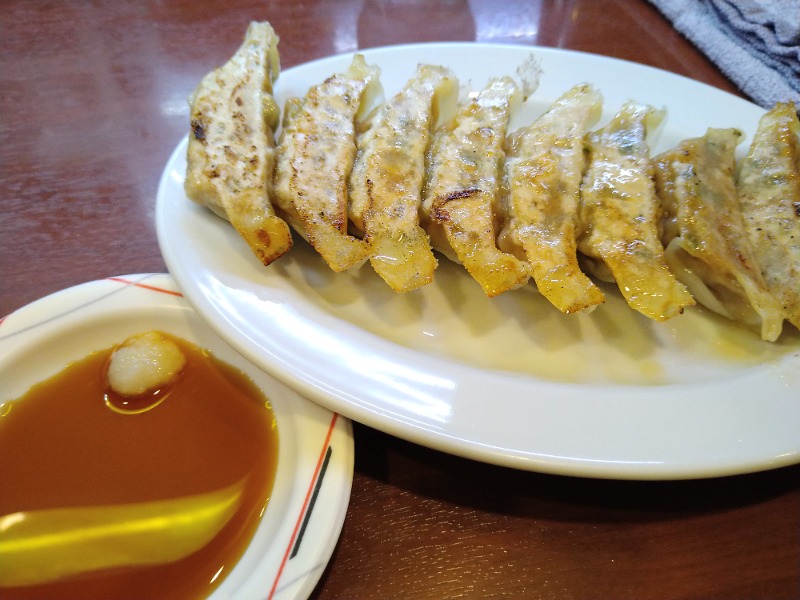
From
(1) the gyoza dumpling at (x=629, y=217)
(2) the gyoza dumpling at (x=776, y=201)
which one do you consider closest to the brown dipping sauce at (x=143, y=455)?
(1) the gyoza dumpling at (x=629, y=217)

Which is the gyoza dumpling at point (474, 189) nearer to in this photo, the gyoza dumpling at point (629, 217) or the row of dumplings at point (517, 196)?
the row of dumplings at point (517, 196)

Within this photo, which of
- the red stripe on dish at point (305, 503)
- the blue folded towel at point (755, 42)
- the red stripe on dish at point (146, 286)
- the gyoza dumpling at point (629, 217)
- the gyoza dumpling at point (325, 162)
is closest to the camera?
the red stripe on dish at point (305, 503)

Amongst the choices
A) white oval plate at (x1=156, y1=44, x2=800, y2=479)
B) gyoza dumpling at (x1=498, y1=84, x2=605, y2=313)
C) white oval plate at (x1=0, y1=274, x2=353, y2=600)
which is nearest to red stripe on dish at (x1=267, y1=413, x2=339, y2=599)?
white oval plate at (x1=0, y1=274, x2=353, y2=600)

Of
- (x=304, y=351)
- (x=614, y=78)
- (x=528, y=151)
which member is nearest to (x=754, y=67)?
(x=614, y=78)

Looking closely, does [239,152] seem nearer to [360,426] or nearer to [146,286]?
[146,286]

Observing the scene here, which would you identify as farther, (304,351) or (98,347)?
(98,347)

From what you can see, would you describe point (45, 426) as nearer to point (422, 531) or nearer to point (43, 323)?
point (43, 323)
